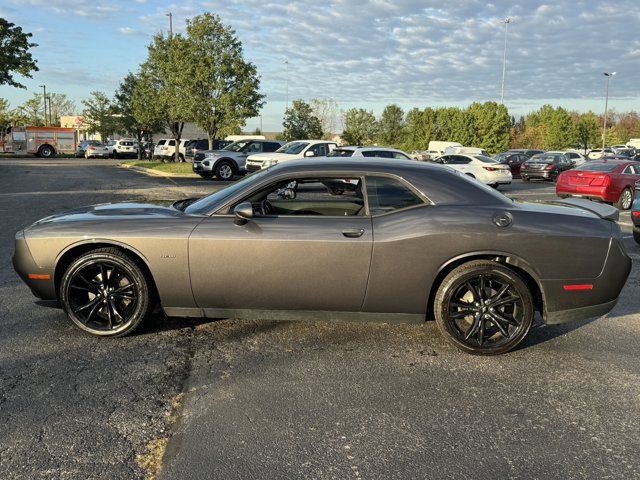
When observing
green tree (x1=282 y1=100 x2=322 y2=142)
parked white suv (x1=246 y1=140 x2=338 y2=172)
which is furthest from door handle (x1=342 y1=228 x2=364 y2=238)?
green tree (x1=282 y1=100 x2=322 y2=142)

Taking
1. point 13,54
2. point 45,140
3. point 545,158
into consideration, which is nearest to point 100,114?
point 45,140

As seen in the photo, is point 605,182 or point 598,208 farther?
point 605,182

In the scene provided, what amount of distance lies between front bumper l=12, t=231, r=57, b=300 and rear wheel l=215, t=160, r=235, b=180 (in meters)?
18.2

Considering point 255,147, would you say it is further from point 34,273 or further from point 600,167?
point 34,273

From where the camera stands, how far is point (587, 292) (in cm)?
414

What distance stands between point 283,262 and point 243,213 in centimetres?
48

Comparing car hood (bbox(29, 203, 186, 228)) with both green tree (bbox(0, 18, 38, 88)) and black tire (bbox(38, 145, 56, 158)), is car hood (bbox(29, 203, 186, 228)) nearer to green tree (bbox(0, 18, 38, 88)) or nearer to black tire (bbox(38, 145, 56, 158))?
green tree (bbox(0, 18, 38, 88))

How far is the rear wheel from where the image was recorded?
22.3 metres

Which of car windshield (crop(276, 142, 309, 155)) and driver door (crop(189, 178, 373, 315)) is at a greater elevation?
car windshield (crop(276, 142, 309, 155))

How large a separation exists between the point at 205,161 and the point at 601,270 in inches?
772

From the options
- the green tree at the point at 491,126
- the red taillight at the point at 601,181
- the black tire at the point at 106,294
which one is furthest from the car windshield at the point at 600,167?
the green tree at the point at 491,126

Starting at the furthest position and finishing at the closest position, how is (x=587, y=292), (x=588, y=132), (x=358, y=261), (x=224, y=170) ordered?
(x=588, y=132) < (x=224, y=170) < (x=587, y=292) < (x=358, y=261)

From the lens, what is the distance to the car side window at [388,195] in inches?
167

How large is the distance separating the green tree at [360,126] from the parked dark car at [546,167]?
1300 inches
